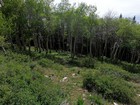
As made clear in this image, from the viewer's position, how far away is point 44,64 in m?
21.8

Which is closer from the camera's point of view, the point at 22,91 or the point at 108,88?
the point at 22,91

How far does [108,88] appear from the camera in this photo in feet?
48.6

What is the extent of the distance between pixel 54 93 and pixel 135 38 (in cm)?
2794

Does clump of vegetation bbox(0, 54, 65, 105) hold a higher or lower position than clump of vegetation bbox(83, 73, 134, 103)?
higher

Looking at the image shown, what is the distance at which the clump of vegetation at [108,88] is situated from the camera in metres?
14.5

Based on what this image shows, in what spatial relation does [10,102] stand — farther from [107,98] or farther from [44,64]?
[44,64]

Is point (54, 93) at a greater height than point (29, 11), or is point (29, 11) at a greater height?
point (29, 11)

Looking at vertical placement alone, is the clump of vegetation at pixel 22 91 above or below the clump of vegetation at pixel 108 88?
above

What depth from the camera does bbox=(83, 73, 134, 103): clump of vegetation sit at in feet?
47.6

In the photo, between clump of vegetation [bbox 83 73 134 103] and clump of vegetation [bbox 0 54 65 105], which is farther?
clump of vegetation [bbox 83 73 134 103]

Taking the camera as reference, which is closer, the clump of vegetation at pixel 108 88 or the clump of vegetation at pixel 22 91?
the clump of vegetation at pixel 22 91

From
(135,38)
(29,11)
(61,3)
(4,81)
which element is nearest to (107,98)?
(4,81)

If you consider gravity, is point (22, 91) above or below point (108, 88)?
above

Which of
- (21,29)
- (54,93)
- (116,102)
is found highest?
(21,29)
